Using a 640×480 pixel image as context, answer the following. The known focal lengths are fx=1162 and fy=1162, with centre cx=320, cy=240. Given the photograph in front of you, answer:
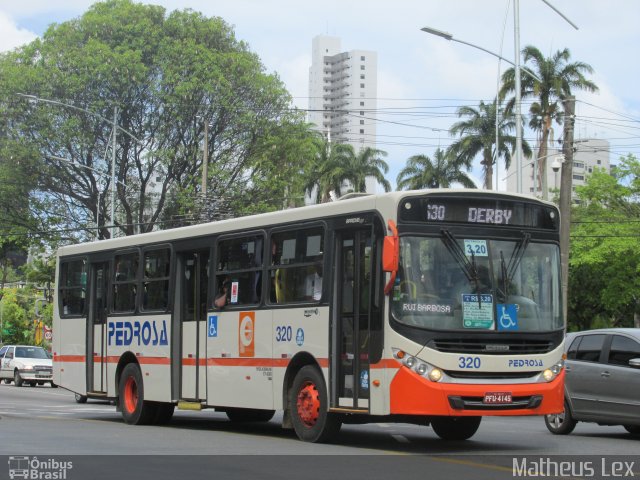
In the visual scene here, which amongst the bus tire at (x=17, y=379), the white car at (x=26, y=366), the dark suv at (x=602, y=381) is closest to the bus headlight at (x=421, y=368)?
the dark suv at (x=602, y=381)

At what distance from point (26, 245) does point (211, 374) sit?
40.4 meters

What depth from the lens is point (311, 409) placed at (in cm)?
1458

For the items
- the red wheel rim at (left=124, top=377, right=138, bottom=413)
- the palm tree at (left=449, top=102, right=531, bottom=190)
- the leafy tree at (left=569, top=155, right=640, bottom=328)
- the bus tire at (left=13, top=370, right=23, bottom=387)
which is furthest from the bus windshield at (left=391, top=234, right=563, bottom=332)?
the palm tree at (left=449, top=102, right=531, bottom=190)

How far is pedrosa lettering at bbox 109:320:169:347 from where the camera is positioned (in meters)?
18.5

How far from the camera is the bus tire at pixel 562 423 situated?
669 inches

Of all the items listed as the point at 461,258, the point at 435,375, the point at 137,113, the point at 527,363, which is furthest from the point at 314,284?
the point at 137,113

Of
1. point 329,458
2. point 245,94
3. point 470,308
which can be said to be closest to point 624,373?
point 470,308

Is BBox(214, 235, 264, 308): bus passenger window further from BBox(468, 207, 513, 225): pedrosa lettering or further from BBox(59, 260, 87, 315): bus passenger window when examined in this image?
BBox(59, 260, 87, 315): bus passenger window

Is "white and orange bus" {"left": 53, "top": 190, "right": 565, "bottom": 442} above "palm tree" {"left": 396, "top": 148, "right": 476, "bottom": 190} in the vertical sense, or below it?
below

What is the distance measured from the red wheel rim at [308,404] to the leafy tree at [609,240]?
1704 inches

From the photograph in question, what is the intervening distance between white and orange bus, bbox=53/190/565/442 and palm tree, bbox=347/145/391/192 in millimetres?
62316

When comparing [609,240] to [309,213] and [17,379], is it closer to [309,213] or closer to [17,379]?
[17,379]

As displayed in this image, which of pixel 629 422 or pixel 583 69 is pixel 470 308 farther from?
pixel 583 69

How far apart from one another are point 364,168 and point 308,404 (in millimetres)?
65991
